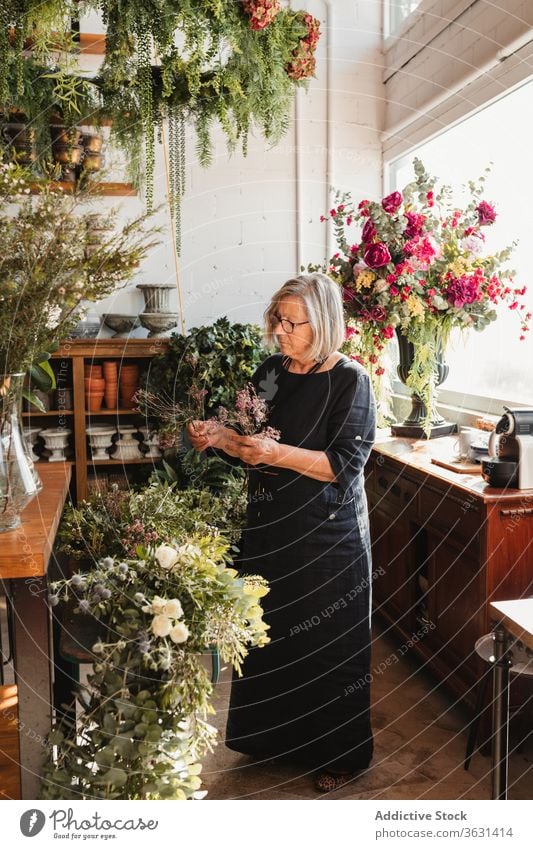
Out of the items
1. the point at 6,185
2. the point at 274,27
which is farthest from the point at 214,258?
the point at 6,185

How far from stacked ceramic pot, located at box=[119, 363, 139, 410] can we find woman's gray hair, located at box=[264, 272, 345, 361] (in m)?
1.95

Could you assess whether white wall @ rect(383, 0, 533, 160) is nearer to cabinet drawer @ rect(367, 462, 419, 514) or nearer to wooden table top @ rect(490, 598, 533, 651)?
cabinet drawer @ rect(367, 462, 419, 514)

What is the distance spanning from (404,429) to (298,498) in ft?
4.13

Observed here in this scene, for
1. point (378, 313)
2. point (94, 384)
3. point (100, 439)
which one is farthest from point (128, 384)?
point (378, 313)

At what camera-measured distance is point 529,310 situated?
9.25 feet

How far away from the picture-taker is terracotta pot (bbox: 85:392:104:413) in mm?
3691

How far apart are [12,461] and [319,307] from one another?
810 millimetres

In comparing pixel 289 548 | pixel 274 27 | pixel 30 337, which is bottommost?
pixel 289 548

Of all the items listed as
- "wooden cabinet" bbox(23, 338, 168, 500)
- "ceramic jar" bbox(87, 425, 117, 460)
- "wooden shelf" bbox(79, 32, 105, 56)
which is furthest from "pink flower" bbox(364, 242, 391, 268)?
"ceramic jar" bbox(87, 425, 117, 460)

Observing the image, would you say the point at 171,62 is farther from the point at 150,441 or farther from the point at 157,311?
the point at 150,441

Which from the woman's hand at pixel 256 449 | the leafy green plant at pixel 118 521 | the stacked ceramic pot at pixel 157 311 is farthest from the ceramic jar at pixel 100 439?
the woman's hand at pixel 256 449

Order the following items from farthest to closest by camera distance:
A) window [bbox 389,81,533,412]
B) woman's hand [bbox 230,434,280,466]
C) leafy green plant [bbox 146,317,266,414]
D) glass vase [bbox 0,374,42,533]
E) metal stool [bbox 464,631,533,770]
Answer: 1. leafy green plant [bbox 146,317,266,414]
2. window [bbox 389,81,533,412]
3. woman's hand [bbox 230,434,280,466]
4. metal stool [bbox 464,631,533,770]
5. glass vase [bbox 0,374,42,533]

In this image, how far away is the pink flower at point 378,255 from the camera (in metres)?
2.64
